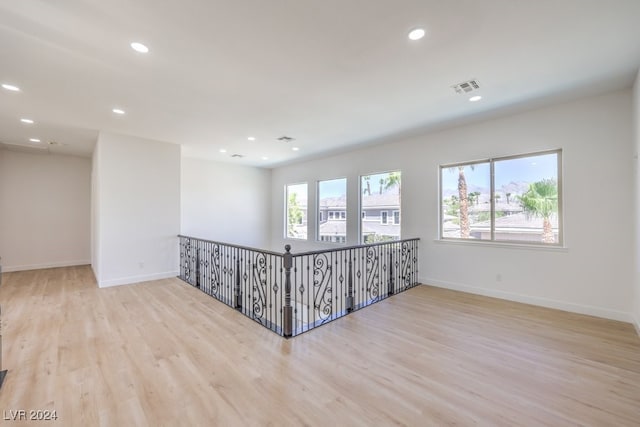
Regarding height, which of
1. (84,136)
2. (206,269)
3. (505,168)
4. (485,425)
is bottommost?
(485,425)

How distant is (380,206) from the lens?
6.42 metres

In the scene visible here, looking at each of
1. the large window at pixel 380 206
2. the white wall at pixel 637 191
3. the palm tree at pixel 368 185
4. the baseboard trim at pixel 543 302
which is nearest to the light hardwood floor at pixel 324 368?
the baseboard trim at pixel 543 302

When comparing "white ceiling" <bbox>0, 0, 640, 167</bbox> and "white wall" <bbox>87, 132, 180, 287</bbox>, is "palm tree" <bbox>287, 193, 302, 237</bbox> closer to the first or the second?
"white wall" <bbox>87, 132, 180, 287</bbox>

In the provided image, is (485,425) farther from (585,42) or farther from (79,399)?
(585,42)

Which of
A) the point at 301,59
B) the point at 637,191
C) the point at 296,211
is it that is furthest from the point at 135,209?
the point at 637,191

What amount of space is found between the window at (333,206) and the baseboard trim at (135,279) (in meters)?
3.83

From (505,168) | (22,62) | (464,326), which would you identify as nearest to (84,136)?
(22,62)

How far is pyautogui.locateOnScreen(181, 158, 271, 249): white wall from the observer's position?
7.57 m

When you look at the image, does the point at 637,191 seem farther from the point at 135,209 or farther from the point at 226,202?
the point at 226,202

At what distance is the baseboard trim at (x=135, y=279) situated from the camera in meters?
5.19

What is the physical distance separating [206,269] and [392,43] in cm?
→ 492

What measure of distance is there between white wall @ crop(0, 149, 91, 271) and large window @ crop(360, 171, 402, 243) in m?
7.60

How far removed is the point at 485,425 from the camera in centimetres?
184

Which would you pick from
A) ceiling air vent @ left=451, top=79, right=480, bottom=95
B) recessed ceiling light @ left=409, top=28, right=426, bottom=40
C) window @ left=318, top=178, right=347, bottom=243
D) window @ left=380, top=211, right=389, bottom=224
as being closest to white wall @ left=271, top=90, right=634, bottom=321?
window @ left=380, top=211, right=389, bottom=224
